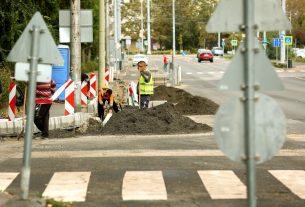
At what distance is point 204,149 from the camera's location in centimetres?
1287

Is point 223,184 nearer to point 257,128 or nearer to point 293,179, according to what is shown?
point 293,179

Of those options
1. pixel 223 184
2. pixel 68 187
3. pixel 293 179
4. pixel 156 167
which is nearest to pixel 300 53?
pixel 156 167

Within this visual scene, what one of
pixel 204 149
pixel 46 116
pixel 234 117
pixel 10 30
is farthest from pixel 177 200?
pixel 10 30

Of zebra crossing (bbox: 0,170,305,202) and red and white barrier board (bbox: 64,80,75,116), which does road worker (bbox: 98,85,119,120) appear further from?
zebra crossing (bbox: 0,170,305,202)

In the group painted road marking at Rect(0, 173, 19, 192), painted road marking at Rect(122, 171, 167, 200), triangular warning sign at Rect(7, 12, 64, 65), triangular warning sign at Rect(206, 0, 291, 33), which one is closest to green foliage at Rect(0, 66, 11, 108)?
painted road marking at Rect(0, 173, 19, 192)

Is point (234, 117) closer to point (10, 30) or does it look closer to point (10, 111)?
point (10, 111)

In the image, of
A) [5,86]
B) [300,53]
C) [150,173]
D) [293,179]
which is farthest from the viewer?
[300,53]

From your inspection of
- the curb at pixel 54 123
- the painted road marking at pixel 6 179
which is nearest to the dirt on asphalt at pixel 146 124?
the curb at pixel 54 123

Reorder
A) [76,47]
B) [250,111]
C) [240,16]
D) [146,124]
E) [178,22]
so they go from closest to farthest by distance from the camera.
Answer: [250,111], [240,16], [146,124], [76,47], [178,22]

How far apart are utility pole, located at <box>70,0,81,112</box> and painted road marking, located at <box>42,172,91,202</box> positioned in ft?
30.7

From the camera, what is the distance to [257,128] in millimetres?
5387

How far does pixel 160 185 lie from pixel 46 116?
251 inches

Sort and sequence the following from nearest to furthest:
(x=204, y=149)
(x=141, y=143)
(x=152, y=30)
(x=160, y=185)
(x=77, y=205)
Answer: (x=77, y=205), (x=160, y=185), (x=204, y=149), (x=141, y=143), (x=152, y=30)

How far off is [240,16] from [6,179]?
207 inches
